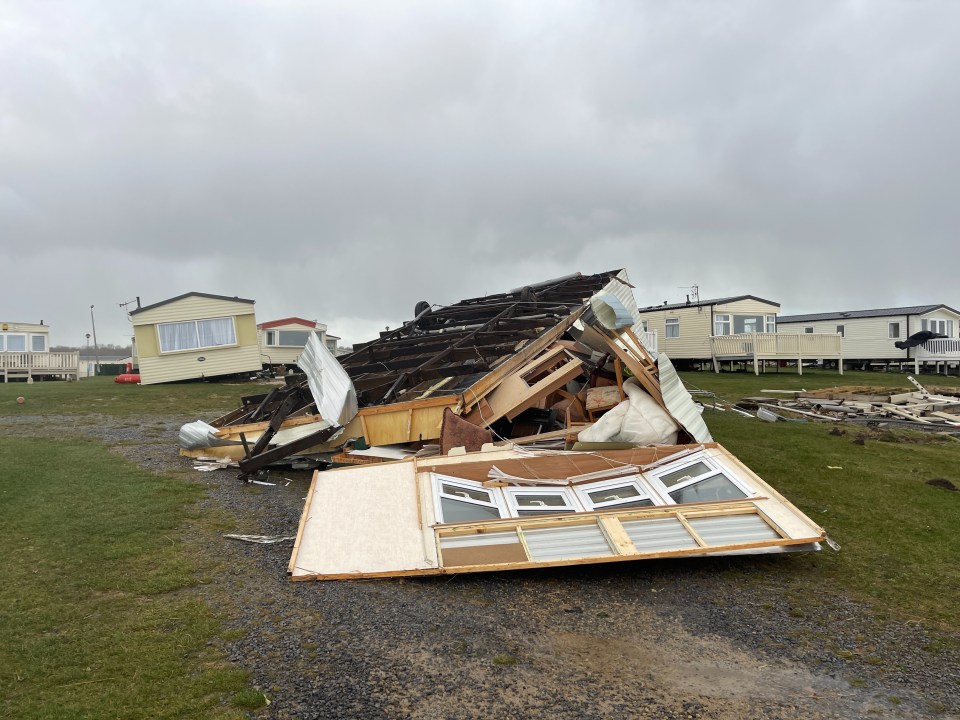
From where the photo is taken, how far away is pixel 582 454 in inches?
323

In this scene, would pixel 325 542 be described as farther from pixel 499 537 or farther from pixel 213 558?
pixel 499 537

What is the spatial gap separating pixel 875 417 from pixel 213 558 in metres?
16.4

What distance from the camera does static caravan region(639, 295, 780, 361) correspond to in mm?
35188

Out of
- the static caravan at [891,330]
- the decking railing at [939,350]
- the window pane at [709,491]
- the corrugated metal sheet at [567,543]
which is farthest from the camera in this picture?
the static caravan at [891,330]

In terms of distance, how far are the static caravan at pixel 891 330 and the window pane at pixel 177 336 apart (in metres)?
33.4

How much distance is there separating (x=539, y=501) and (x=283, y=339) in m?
30.7

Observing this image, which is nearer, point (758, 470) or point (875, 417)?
point (758, 470)

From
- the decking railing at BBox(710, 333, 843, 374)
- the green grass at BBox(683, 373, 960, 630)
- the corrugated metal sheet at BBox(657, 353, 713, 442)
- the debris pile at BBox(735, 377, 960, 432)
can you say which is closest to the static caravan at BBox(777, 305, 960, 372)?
the decking railing at BBox(710, 333, 843, 374)

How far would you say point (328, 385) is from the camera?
10.3 metres

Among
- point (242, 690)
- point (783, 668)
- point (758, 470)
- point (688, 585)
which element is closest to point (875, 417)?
point (758, 470)

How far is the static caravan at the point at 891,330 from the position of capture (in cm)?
3425

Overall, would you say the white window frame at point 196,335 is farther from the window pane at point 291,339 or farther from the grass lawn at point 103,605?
the grass lawn at point 103,605

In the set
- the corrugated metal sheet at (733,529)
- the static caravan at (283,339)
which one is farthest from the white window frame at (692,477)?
the static caravan at (283,339)

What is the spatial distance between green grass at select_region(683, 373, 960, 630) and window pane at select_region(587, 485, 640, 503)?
1830mm
